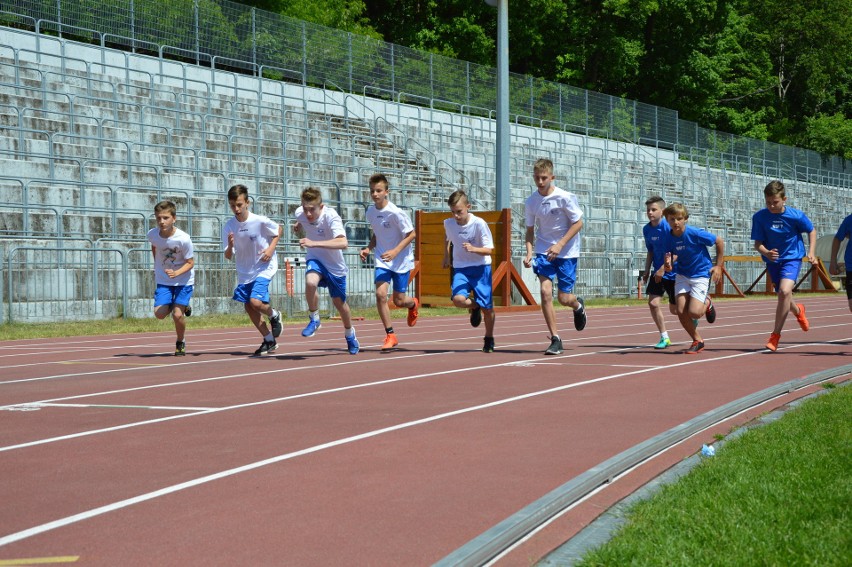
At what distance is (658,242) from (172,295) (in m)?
5.79

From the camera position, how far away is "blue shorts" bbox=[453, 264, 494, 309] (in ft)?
45.1

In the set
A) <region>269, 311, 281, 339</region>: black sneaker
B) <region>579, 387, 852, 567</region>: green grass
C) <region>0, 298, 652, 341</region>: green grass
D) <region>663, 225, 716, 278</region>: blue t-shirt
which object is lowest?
<region>0, 298, 652, 341</region>: green grass

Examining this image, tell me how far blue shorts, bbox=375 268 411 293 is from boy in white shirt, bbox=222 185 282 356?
53.9 inches

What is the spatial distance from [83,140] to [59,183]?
83.7 inches

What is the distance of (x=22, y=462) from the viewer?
6668mm

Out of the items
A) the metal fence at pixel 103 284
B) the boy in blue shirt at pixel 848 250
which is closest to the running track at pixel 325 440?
the boy in blue shirt at pixel 848 250

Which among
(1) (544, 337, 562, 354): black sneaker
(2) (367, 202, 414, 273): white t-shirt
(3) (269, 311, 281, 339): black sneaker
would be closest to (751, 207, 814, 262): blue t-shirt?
(1) (544, 337, 562, 354): black sneaker

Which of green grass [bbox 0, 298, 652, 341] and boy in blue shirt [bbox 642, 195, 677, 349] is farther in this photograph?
green grass [bbox 0, 298, 652, 341]

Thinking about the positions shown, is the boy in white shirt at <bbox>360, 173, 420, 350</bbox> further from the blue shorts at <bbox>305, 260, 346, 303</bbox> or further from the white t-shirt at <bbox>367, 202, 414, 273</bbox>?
the blue shorts at <bbox>305, 260, 346, 303</bbox>

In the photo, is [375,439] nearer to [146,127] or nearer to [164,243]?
[164,243]

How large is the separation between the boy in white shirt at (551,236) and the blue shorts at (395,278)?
Answer: 1604 mm

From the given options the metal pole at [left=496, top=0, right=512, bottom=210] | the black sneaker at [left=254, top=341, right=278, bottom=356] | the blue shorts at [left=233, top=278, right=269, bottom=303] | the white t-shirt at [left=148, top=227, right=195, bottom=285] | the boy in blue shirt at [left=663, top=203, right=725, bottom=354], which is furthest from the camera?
the metal pole at [left=496, top=0, right=512, bottom=210]

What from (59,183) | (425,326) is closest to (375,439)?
(425,326)

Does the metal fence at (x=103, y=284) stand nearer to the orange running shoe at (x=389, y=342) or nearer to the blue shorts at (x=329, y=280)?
the blue shorts at (x=329, y=280)
